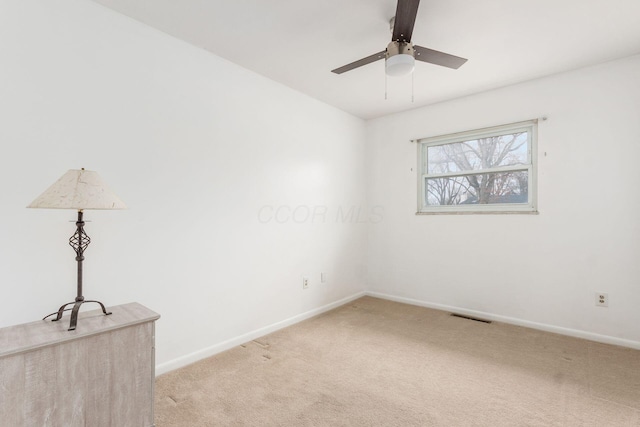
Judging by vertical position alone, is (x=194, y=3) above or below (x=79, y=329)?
above

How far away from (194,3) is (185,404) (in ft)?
7.99

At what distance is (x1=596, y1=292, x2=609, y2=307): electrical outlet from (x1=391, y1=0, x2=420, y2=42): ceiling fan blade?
2.77 m

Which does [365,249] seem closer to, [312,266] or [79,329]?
[312,266]

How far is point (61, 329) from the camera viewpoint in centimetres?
142

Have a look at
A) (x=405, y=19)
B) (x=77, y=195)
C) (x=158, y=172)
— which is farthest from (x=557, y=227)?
(x=77, y=195)

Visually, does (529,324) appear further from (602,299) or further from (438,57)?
(438,57)

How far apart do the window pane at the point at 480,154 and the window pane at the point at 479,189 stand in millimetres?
115

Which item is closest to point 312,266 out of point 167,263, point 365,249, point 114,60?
point 365,249

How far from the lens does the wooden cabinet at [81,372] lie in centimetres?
123

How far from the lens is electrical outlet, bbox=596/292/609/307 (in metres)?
2.69

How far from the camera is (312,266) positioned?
346 cm

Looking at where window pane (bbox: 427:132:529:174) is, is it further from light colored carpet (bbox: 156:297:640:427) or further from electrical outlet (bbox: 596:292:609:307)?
light colored carpet (bbox: 156:297:640:427)

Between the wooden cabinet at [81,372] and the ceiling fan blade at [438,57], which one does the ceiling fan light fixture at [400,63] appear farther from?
the wooden cabinet at [81,372]

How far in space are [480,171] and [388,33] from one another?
1.95 meters
